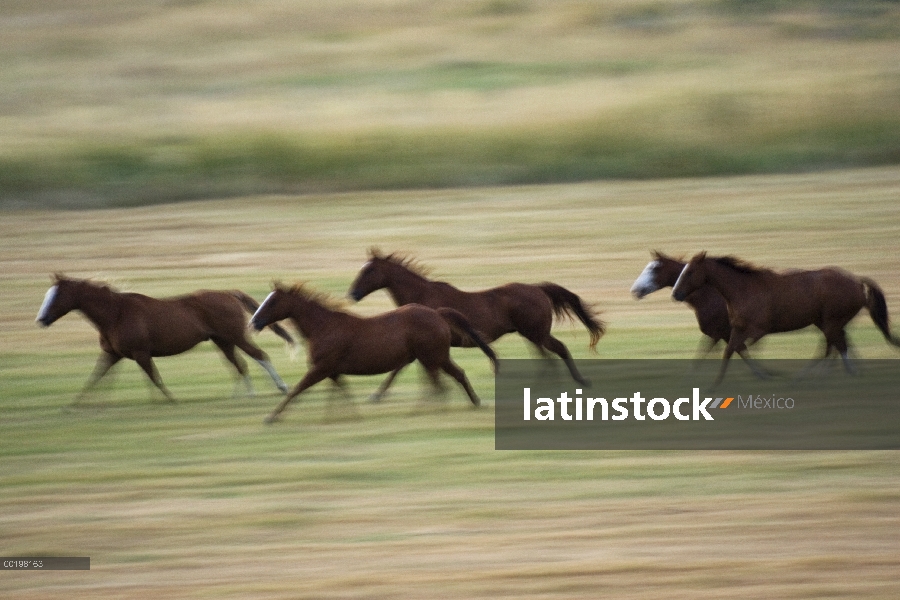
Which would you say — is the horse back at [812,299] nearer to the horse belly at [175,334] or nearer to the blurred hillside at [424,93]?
the horse belly at [175,334]

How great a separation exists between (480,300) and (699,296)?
155 centimetres

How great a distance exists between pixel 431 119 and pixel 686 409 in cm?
1834

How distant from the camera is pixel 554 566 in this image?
19.9 feet

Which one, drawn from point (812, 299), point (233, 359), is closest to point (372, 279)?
point (233, 359)

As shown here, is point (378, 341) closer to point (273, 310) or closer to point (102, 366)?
point (273, 310)

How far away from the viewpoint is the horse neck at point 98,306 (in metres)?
9.32

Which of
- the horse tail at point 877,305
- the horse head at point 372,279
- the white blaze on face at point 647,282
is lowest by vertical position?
the horse tail at point 877,305

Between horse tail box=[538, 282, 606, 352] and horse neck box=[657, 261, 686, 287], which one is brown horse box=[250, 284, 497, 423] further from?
horse neck box=[657, 261, 686, 287]

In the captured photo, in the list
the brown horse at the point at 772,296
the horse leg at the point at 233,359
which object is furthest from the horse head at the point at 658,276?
the horse leg at the point at 233,359

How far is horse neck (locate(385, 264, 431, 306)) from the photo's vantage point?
957cm

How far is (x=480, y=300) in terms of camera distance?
9562 millimetres

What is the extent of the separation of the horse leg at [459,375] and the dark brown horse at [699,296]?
1.46 metres

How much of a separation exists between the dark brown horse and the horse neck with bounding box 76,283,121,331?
3642 millimetres

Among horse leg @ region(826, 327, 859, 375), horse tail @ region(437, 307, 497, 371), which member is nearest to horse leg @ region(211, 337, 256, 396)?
horse tail @ region(437, 307, 497, 371)
